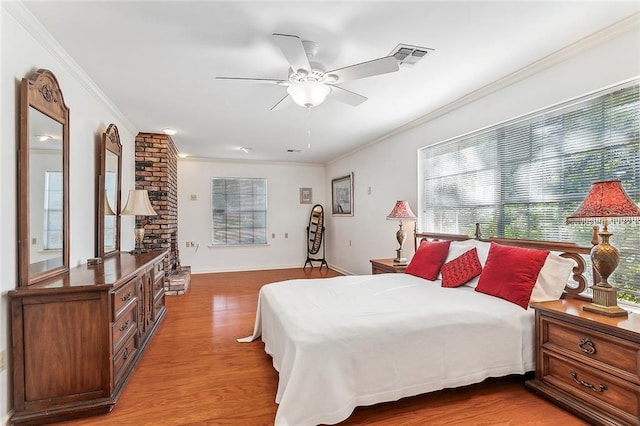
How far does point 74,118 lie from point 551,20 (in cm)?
360

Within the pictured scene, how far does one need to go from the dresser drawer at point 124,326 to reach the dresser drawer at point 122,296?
0.05 meters

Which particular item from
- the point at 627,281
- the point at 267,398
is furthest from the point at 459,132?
the point at 267,398

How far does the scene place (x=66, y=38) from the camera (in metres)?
2.17

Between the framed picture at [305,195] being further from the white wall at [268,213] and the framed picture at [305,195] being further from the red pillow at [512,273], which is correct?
the red pillow at [512,273]

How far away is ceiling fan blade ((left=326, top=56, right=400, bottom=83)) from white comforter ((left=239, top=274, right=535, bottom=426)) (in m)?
1.64

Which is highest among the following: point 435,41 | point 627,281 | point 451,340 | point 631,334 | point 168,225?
point 435,41

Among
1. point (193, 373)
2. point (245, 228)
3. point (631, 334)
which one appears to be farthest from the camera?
point (245, 228)

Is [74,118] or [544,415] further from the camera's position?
[74,118]

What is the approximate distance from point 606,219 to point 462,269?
115 centimetres

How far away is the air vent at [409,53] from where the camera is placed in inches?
91.2

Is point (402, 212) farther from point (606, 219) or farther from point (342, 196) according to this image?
point (342, 196)

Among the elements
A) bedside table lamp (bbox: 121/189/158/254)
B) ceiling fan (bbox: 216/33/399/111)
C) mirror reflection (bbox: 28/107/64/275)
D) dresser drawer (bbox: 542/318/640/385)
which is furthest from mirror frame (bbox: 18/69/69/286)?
dresser drawer (bbox: 542/318/640/385)

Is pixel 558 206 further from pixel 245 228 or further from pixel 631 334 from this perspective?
pixel 245 228

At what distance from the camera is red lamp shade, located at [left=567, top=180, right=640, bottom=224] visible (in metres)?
1.80
